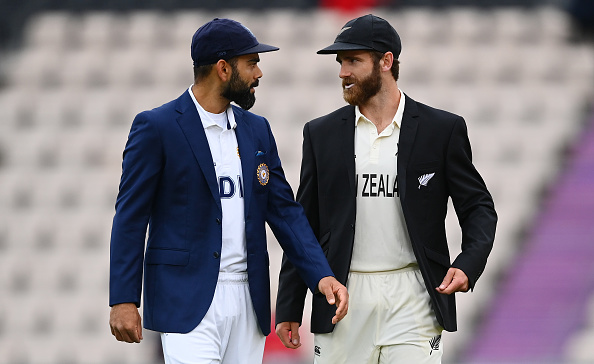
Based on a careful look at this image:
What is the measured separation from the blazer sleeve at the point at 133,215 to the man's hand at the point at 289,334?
2.15ft

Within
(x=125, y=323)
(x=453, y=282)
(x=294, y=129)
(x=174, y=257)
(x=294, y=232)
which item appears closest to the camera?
(x=125, y=323)

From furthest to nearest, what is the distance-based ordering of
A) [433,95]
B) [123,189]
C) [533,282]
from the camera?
1. [433,95]
2. [533,282]
3. [123,189]

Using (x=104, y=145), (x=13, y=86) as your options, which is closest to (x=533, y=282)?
(x=104, y=145)

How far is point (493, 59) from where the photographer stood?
448 inches

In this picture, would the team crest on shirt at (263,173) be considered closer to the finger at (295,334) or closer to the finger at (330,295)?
the finger at (330,295)

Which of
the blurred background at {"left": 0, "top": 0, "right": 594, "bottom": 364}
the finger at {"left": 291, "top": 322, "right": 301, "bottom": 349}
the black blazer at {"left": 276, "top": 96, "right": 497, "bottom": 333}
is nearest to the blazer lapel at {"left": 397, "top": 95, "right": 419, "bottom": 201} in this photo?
the black blazer at {"left": 276, "top": 96, "right": 497, "bottom": 333}

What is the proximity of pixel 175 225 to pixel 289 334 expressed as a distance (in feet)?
2.29

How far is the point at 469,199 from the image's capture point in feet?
12.6

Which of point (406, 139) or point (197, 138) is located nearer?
point (197, 138)

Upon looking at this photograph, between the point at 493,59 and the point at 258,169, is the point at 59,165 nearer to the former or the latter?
the point at 493,59

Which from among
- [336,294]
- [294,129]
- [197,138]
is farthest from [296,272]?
[294,129]

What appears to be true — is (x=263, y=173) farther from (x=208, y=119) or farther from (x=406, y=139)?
(x=406, y=139)

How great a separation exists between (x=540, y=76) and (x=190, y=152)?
827 centimetres

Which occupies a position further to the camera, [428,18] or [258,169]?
[428,18]
